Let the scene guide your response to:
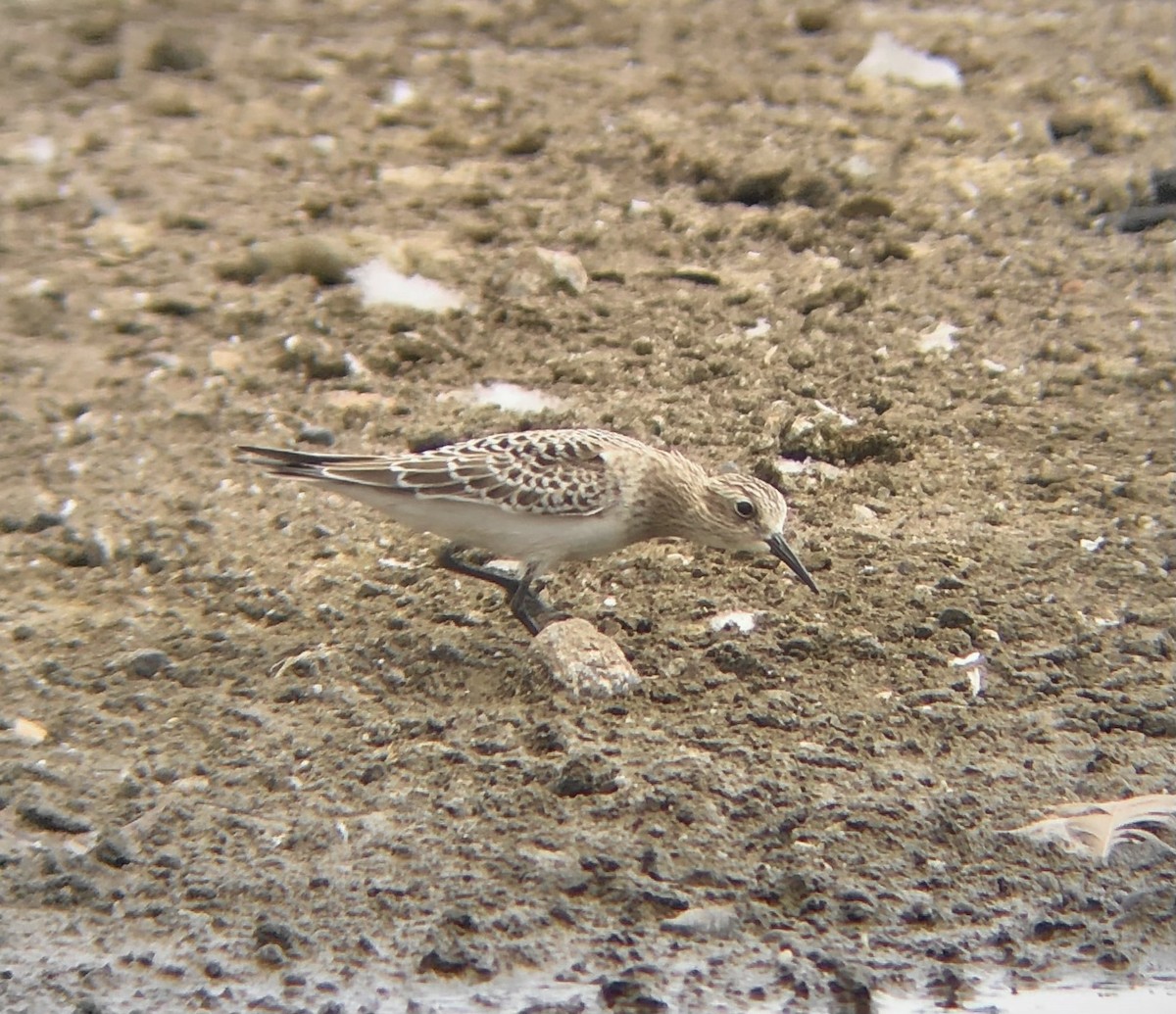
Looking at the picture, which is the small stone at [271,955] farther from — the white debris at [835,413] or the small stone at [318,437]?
the white debris at [835,413]

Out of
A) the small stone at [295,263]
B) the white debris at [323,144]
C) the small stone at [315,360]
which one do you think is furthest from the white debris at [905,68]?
the small stone at [315,360]

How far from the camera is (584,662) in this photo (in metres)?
5.80

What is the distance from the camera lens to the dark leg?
618 centimetres

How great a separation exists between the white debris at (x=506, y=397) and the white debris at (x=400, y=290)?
2.01 feet

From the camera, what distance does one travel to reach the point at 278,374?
7.71 meters

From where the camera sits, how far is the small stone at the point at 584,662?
5.78 metres

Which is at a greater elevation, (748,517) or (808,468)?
(748,517)

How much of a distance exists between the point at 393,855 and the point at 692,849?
0.89 meters

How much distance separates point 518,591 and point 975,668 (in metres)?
1.65

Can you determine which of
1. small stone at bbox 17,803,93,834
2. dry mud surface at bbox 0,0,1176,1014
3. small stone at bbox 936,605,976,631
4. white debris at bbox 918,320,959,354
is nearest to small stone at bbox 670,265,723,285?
dry mud surface at bbox 0,0,1176,1014

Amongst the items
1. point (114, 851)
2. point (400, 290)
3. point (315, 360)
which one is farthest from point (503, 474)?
point (400, 290)

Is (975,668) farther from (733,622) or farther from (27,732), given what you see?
(27,732)

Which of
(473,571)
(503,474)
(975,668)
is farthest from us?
(473,571)

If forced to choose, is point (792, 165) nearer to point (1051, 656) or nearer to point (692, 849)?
point (1051, 656)
